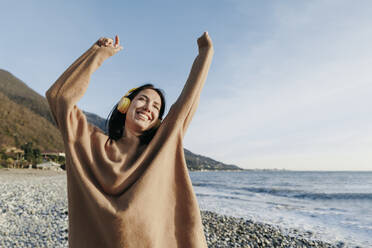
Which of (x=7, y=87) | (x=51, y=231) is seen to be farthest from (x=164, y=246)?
(x=7, y=87)

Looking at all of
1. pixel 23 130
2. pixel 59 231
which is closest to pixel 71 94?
pixel 59 231

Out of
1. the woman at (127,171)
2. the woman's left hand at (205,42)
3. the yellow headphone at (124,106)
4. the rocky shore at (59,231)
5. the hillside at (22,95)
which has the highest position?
the hillside at (22,95)

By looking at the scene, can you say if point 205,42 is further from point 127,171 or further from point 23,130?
point 23,130

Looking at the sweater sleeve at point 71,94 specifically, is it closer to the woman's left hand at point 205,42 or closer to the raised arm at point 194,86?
the raised arm at point 194,86

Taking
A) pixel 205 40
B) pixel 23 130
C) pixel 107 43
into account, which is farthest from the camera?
pixel 23 130

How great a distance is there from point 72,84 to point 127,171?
63 centimetres

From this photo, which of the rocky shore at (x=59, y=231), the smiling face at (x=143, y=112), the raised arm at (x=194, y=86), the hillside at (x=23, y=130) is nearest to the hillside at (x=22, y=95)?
the hillside at (x=23, y=130)

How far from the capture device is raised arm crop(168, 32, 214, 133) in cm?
192

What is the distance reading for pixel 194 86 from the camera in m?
1.98

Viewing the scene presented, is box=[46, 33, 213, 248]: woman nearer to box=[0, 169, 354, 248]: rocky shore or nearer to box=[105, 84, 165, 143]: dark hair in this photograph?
box=[105, 84, 165, 143]: dark hair

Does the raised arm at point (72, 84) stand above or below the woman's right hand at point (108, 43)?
below

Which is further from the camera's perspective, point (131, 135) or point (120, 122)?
point (120, 122)

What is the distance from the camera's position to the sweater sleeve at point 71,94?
5.52 feet

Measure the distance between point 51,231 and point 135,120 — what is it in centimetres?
617
